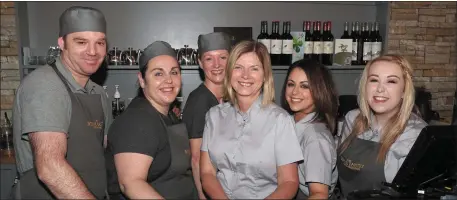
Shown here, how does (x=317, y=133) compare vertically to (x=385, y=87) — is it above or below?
Answer: below

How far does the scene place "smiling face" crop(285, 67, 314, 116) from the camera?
5.61ft

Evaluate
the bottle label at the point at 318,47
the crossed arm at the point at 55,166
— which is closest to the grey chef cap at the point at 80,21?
the crossed arm at the point at 55,166

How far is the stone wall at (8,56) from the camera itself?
2514 mm

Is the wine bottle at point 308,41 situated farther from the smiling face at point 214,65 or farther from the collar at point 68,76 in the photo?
the collar at point 68,76

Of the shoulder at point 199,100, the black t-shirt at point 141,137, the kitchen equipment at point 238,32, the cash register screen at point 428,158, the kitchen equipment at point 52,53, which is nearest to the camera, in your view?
the cash register screen at point 428,158

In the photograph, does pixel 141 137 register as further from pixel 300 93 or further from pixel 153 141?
pixel 300 93

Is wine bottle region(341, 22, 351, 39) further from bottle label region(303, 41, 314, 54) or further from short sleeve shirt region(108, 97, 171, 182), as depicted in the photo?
short sleeve shirt region(108, 97, 171, 182)

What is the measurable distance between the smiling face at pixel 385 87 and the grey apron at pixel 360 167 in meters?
0.16

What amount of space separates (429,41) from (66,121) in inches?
99.4

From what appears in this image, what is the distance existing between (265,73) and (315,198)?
52 centimetres

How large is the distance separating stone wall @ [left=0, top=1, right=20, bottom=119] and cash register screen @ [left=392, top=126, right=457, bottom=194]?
2361 millimetres

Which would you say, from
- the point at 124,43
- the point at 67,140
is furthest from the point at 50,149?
the point at 124,43

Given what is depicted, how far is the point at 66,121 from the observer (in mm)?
1459

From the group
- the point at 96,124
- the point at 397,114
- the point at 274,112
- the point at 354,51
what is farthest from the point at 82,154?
the point at 354,51
